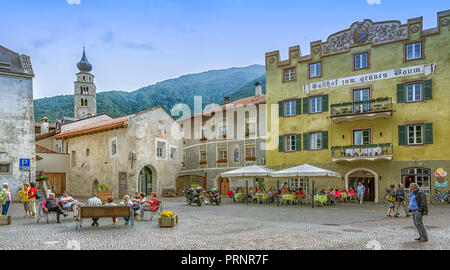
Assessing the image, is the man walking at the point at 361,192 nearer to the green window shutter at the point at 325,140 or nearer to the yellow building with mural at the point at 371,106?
the yellow building with mural at the point at 371,106

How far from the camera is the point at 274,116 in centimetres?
3234

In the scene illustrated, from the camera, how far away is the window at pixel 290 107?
31500 millimetres

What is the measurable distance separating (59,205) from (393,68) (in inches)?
868

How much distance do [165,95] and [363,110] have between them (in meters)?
101

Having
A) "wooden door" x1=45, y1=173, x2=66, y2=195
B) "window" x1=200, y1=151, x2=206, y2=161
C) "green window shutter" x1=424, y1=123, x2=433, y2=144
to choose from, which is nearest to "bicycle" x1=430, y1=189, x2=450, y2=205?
"green window shutter" x1=424, y1=123, x2=433, y2=144

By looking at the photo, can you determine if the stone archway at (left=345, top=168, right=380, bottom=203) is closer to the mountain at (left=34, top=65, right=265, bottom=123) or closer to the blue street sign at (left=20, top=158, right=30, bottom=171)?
the blue street sign at (left=20, top=158, right=30, bottom=171)

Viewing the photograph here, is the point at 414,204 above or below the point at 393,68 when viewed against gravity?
below

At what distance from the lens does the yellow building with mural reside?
25781 mm

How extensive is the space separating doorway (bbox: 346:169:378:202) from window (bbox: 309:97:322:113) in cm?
514

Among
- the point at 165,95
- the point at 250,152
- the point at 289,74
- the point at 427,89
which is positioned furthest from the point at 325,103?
the point at 165,95

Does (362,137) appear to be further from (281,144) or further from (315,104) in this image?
(281,144)

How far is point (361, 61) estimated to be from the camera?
94.4ft
